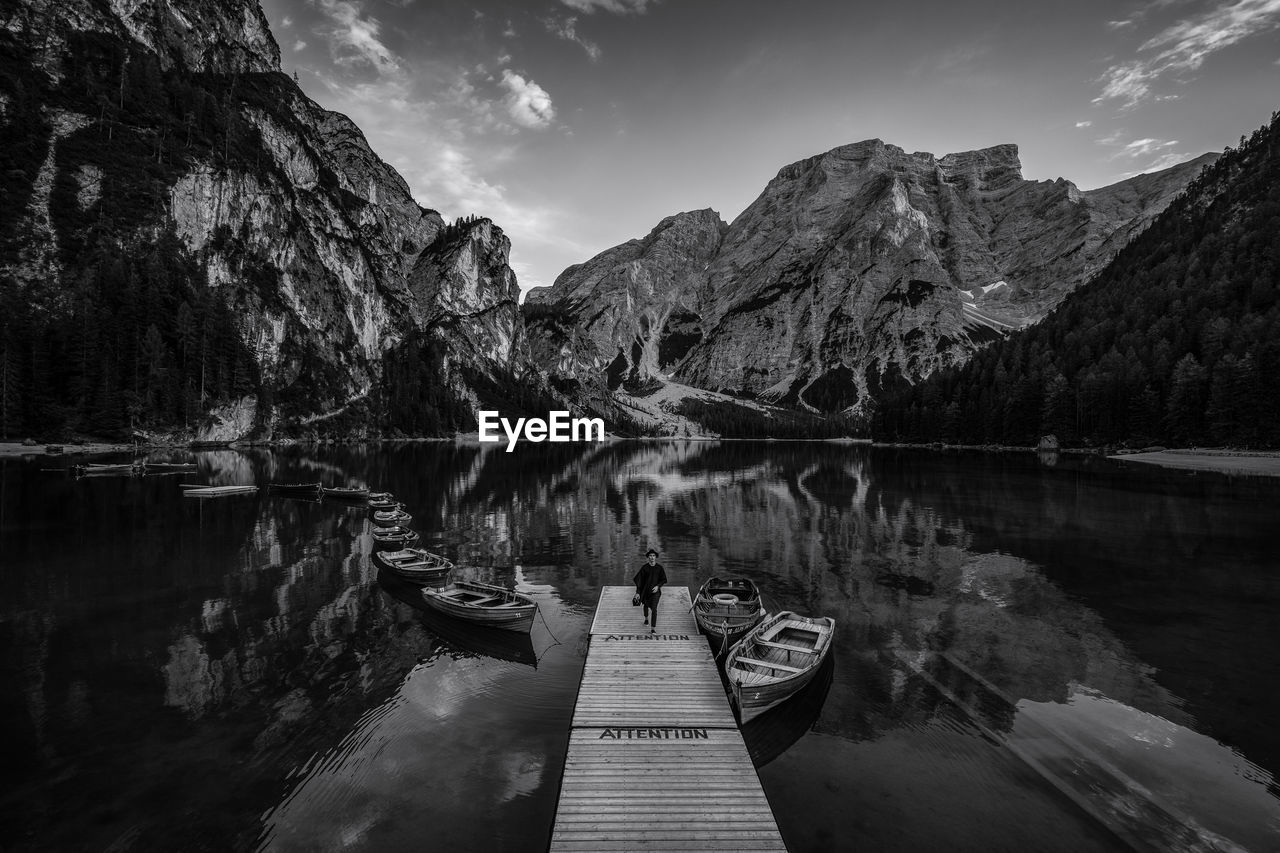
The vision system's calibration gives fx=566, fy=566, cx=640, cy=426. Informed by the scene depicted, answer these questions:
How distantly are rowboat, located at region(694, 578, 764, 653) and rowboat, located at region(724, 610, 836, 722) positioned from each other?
0.52m

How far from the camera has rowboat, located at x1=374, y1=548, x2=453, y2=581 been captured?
99.1ft

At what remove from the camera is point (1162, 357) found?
126 m

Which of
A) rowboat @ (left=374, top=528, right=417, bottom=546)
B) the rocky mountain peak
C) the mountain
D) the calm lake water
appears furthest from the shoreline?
the rocky mountain peak

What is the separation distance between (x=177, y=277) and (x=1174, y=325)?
809 ft

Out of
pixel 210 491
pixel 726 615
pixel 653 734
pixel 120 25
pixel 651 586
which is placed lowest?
pixel 653 734

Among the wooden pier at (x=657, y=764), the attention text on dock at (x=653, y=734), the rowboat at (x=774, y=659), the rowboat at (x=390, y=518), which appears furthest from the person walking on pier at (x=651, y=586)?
the rowboat at (x=390, y=518)

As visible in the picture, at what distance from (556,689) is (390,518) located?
3138cm

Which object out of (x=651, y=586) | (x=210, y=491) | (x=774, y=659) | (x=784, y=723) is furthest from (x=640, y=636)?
(x=210, y=491)

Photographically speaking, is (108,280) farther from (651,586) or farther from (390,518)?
(651,586)

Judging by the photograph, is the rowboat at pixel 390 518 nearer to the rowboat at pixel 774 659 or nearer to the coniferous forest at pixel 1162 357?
the rowboat at pixel 774 659

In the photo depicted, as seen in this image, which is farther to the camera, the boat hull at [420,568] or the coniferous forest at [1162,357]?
the coniferous forest at [1162,357]

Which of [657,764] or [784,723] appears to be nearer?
[657,764]

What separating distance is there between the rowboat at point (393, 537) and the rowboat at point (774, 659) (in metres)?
27.1

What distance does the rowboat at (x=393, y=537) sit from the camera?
38875 mm
